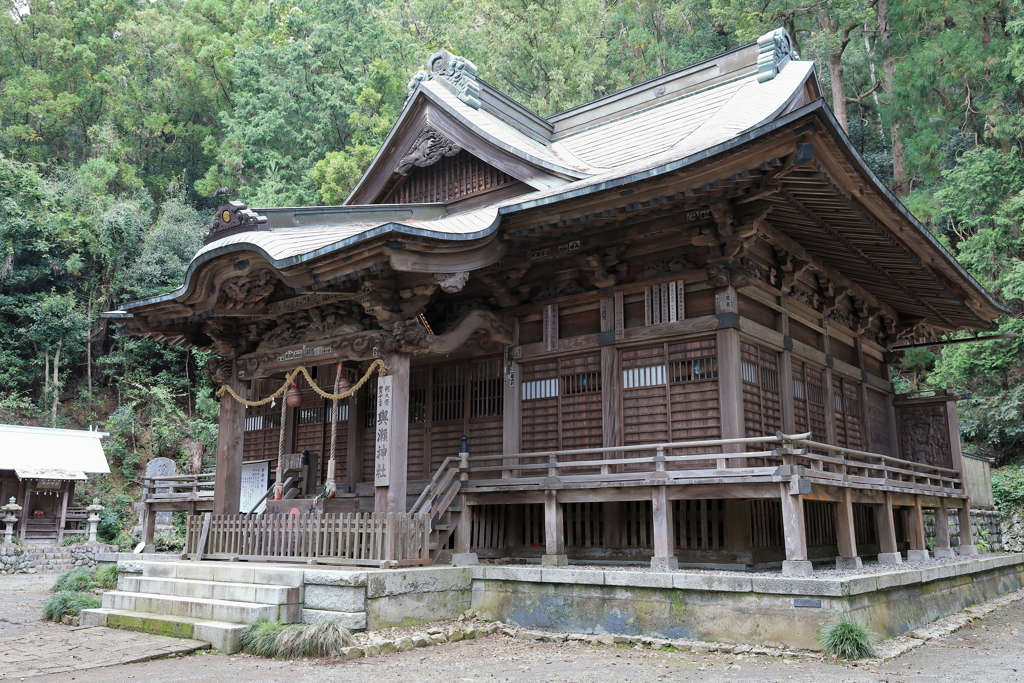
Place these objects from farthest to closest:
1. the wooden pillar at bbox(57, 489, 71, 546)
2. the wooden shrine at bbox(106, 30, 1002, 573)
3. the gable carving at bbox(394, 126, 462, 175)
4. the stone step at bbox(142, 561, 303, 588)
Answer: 1. the wooden pillar at bbox(57, 489, 71, 546)
2. the gable carving at bbox(394, 126, 462, 175)
3. the wooden shrine at bbox(106, 30, 1002, 573)
4. the stone step at bbox(142, 561, 303, 588)

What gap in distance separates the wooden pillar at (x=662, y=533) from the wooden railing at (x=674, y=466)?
0.23 meters

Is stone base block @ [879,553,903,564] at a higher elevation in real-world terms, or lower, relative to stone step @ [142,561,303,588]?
higher

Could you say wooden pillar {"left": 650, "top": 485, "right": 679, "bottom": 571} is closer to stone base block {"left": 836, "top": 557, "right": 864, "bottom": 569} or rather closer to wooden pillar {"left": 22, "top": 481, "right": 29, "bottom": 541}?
stone base block {"left": 836, "top": 557, "right": 864, "bottom": 569}

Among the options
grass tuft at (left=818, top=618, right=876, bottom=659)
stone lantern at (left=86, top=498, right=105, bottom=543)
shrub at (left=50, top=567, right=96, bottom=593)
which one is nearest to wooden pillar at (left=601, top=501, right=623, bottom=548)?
grass tuft at (left=818, top=618, right=876, bottom=659)

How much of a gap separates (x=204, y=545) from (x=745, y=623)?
7553mm

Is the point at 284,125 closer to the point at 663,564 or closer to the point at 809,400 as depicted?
the point at 809,400

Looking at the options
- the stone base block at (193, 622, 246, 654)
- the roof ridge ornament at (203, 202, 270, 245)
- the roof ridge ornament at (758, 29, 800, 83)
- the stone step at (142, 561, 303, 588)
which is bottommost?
the stone base block at (193, 622, 246, 654)

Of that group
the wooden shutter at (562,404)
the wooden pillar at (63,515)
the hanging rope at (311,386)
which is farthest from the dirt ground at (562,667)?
the wooden pillar at (63,515)

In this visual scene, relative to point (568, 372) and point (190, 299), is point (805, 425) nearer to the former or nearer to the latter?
point (568, 372)

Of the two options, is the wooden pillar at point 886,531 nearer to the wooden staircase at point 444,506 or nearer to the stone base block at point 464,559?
the stone base block at point 464,559

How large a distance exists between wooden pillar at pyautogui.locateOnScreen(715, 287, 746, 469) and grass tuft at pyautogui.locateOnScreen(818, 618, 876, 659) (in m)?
2.87

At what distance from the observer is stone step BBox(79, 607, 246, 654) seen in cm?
843

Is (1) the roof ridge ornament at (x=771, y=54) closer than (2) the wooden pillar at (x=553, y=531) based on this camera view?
No

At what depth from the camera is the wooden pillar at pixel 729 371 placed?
9.89 m
